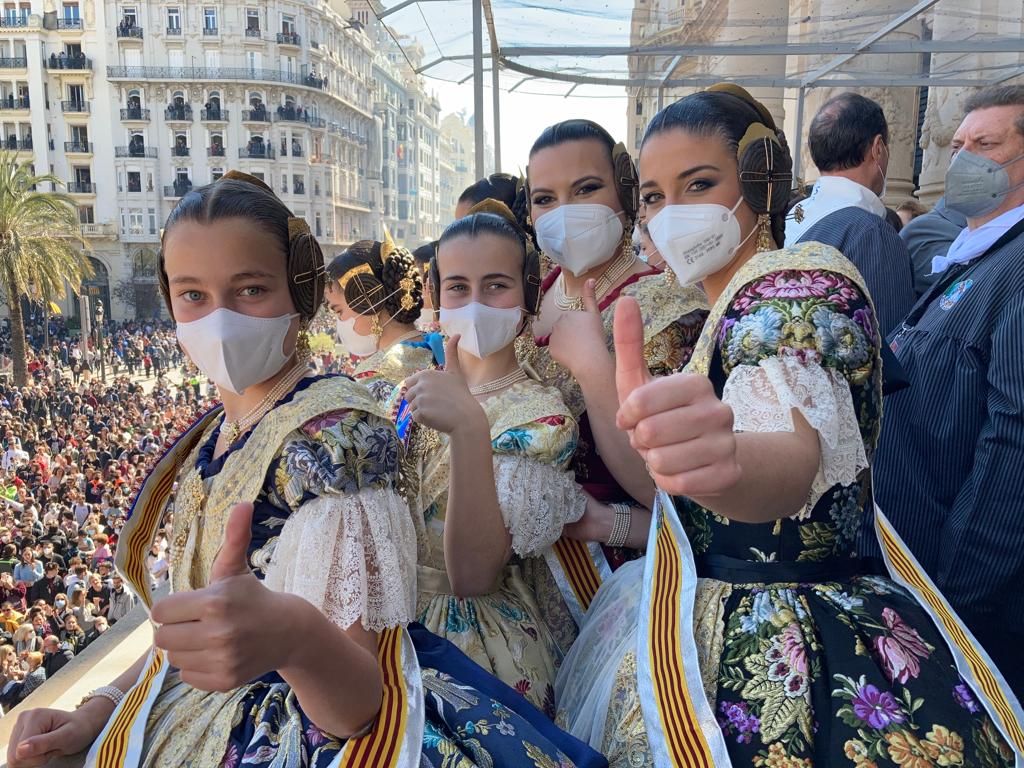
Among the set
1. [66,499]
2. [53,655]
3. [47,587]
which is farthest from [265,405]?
[66,499]

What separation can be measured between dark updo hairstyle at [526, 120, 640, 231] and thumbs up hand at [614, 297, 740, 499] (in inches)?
63.1

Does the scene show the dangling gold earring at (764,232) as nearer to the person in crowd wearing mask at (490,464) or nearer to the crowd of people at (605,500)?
the crowd of people at (605,500)

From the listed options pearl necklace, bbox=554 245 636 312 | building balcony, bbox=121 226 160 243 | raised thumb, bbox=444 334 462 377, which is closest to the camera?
raised thumb, bbox=444 334 462 377

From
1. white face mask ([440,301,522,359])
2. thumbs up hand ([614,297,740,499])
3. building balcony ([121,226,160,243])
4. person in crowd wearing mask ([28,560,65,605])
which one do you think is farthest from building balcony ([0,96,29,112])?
thumbs up hand ([614,297,740,499])

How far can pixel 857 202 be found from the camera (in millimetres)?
3723

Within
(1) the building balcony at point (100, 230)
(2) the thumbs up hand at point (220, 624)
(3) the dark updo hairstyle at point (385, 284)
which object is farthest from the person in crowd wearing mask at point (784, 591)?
(1) the building balcony at point (100, 230)

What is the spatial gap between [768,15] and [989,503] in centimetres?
843

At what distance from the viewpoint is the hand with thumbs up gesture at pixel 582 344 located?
2.20m

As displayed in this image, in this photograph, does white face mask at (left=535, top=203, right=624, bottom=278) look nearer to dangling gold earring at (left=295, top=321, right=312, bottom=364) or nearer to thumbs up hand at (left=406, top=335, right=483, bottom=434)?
thumbs up hand at (left=406, top=335, right=483, bottom=434)

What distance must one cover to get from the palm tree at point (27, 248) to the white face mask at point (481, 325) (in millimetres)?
24073

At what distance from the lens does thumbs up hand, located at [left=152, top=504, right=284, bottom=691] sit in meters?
1.13

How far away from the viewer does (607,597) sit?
2.11m

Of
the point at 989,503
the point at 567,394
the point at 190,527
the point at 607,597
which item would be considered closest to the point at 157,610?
Answer: the point at 190,527

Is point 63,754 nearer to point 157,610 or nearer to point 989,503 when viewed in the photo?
point 157,610
